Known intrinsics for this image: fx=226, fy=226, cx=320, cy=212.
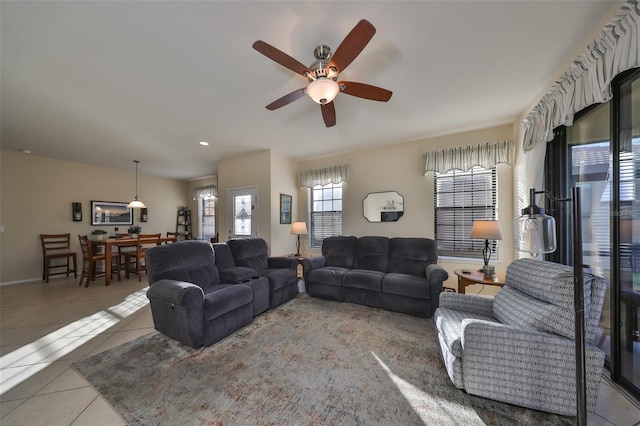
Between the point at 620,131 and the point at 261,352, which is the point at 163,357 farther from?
the point at 620,131

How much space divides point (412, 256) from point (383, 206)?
3.61 ft

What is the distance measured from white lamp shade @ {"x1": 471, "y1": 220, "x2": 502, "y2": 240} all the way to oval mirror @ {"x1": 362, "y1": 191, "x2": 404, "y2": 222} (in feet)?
4.39

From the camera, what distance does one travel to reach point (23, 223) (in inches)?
174

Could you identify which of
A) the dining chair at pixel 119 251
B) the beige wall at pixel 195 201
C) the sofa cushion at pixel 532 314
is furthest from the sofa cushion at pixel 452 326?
the beige wall at pixel 195 201

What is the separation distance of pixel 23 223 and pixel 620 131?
27.8 ft

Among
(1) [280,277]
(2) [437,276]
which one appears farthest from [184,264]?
(2) [437,276]

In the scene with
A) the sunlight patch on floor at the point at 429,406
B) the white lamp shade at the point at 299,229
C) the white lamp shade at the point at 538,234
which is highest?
the white lamp shade at the point at 538,234

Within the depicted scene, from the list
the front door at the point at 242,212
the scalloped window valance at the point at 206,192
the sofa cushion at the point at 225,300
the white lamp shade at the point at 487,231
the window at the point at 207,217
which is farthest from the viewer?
the window at the point at 207,217

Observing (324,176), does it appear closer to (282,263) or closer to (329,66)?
(282,263)

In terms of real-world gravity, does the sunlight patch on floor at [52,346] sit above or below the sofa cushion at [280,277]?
below

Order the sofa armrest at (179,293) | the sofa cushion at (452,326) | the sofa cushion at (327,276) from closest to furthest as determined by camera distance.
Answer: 1. the sofa cushion at (452,326)
2. the sofa armrest at (179,293)
3. the sofa cushion at (327,276)

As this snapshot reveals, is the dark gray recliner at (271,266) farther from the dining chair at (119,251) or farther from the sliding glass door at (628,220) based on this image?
the sliding glass door at (628,220)

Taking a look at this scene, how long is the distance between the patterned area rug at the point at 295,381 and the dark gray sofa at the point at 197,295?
6.0 inches

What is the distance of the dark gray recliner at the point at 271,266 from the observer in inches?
121
